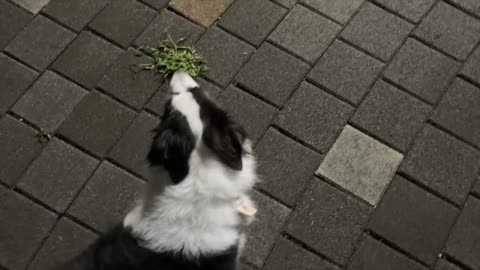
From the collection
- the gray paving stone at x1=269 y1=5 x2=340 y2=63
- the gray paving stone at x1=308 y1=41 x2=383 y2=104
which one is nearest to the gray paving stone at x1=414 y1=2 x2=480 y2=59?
the gray paving stone at x1=308 y1=41 x2=383 y2=104

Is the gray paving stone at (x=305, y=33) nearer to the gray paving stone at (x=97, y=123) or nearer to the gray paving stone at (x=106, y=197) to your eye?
the gray paving stone at (x=97, y=123)

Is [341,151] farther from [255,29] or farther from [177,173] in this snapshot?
[177,173]

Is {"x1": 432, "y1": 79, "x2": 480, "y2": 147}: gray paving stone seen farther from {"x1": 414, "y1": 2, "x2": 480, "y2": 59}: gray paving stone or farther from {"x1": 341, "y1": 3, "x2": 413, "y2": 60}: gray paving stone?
{"x1": 341, "y1": 3, "x2": 413, "y2": 60}: gray paving stone

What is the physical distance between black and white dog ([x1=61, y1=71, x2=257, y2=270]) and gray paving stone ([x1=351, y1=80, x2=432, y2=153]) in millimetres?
1210

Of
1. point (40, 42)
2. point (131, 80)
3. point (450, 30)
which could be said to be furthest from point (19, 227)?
point (450, 30)

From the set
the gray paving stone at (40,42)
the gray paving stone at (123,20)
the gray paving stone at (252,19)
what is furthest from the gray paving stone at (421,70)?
the gray paving stone at (40,42)

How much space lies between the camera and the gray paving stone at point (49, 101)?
328 cm

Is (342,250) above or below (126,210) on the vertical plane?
above

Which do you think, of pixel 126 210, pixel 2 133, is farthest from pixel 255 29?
pixel 2 133

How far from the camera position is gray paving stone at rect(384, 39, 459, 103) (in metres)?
3.56

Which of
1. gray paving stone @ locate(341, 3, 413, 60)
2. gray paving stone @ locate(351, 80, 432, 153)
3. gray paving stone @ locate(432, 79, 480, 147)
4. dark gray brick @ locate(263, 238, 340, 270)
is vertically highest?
gray paving stone @ locate(341, 3, 413, 60)

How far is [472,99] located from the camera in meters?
3.56

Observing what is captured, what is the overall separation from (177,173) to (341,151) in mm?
1439

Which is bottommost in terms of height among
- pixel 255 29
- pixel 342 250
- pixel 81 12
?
pixel 342 250
